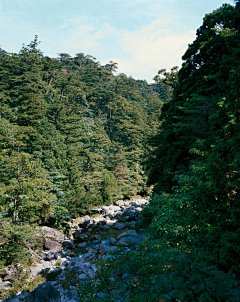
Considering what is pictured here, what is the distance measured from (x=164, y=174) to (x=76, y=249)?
8.07m

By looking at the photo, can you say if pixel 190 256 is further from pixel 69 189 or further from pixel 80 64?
pixel 80 64

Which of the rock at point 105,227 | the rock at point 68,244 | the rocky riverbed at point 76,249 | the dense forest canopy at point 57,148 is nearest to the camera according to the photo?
the rocky riverbed at point 76,249

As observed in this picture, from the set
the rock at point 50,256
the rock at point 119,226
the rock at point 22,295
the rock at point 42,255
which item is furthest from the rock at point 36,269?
the rock at point 119,226

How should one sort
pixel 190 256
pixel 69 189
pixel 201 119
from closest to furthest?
pixel 190 256 < pixel 201 119 < pixel 69 189

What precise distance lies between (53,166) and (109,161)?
10648 millimetres

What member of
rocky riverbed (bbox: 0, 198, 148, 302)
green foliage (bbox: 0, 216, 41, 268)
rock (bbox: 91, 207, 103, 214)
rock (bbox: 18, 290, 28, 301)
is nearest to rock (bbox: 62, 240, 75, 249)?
rocky riverbed (bbox: 0, 198, 148, 302)

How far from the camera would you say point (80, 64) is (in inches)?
2511

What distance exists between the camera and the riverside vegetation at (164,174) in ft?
9.52

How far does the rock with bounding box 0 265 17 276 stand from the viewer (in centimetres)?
871

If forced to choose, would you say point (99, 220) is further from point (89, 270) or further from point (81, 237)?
point (89, 270)

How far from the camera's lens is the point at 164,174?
1084cm

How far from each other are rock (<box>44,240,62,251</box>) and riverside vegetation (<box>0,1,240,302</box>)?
76.8 inches

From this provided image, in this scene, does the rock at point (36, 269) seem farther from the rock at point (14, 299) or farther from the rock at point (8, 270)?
the rock at point (14, 299)

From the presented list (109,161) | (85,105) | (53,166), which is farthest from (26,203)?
(85,105)
